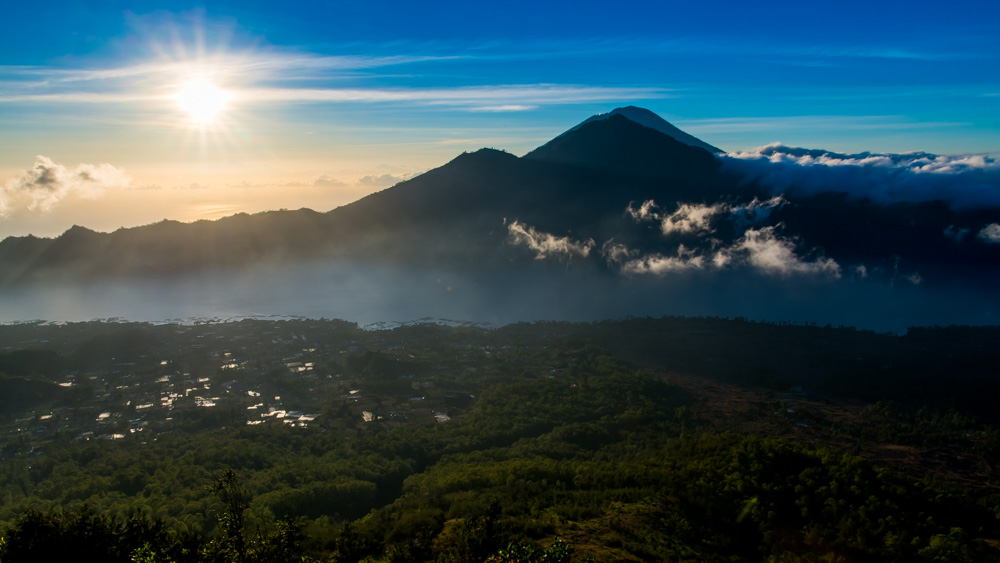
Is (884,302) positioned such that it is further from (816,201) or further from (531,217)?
(531,217)

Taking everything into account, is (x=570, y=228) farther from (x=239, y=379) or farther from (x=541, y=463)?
(x=541, y=463)

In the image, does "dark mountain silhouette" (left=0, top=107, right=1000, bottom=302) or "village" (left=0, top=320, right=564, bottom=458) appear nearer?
"village" (left=0, top=320, right=564, bottom=458)

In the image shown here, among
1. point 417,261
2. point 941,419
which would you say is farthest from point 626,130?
point 941,419

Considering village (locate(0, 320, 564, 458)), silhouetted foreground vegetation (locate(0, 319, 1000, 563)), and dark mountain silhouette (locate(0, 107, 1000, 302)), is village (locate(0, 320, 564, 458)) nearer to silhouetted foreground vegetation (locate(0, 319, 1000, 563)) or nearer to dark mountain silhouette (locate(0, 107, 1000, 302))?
silhouetted foreground vegetation (locate(0, 319, 1000, 563))

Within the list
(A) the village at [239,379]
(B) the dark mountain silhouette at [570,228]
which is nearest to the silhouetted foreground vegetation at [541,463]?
(A) the village at [239,379]

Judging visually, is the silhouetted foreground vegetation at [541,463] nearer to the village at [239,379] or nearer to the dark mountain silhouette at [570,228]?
the village at [239,379]

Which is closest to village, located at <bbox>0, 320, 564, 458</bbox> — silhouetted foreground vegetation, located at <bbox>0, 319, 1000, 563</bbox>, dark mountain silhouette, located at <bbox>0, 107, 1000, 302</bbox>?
silhouetted foreground vegetation, located at <bbox>0, 319, 1000, 563</bbox>

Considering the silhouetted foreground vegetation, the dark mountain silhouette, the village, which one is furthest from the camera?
the dark mountain silhouette
